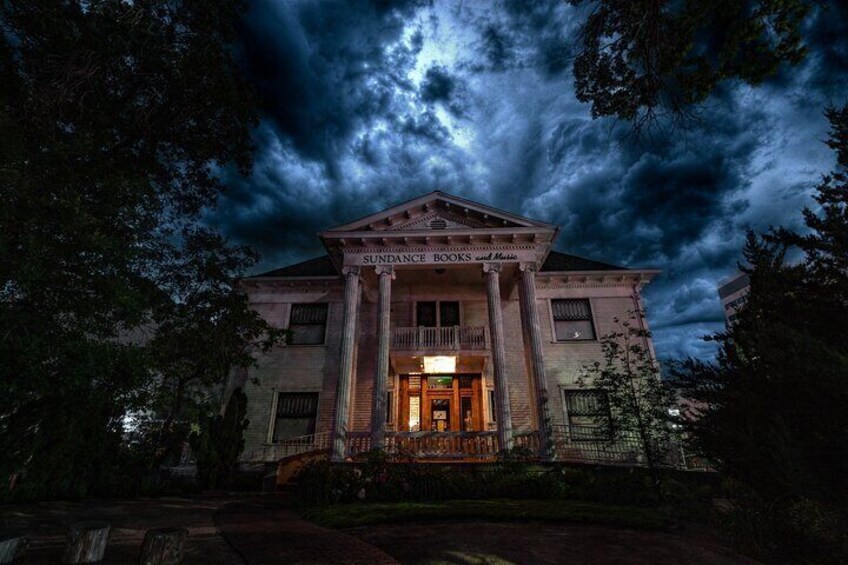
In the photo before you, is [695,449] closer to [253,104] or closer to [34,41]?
[253,104]

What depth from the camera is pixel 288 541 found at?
5.48 meters

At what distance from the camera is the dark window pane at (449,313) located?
16.5 metres

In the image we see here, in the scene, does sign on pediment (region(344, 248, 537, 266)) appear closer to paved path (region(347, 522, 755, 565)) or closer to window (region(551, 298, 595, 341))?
window (region(551, 298, 595, 341))

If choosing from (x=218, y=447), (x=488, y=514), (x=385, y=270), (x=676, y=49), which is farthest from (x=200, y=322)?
(x=676, y=49)

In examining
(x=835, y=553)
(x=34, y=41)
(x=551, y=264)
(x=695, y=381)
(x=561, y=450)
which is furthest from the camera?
(x=551, y=264)

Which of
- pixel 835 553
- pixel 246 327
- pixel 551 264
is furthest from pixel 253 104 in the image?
pixel 551 264

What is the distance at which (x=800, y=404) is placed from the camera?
2857 millimetres

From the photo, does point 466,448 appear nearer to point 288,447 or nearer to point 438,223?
point 288,447

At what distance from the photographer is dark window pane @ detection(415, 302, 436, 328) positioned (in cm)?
1658

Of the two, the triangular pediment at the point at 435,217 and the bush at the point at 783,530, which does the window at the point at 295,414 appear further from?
Result: the bush at the point at 783,530

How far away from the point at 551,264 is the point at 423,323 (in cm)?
688

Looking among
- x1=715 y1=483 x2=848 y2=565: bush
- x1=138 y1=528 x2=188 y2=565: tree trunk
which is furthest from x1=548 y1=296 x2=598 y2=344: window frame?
x1=138 y1=528 x2=188 y2=565: tree trunk

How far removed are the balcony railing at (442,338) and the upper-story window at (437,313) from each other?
1.47 m

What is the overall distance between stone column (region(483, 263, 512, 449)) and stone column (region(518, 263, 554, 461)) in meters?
0.97
